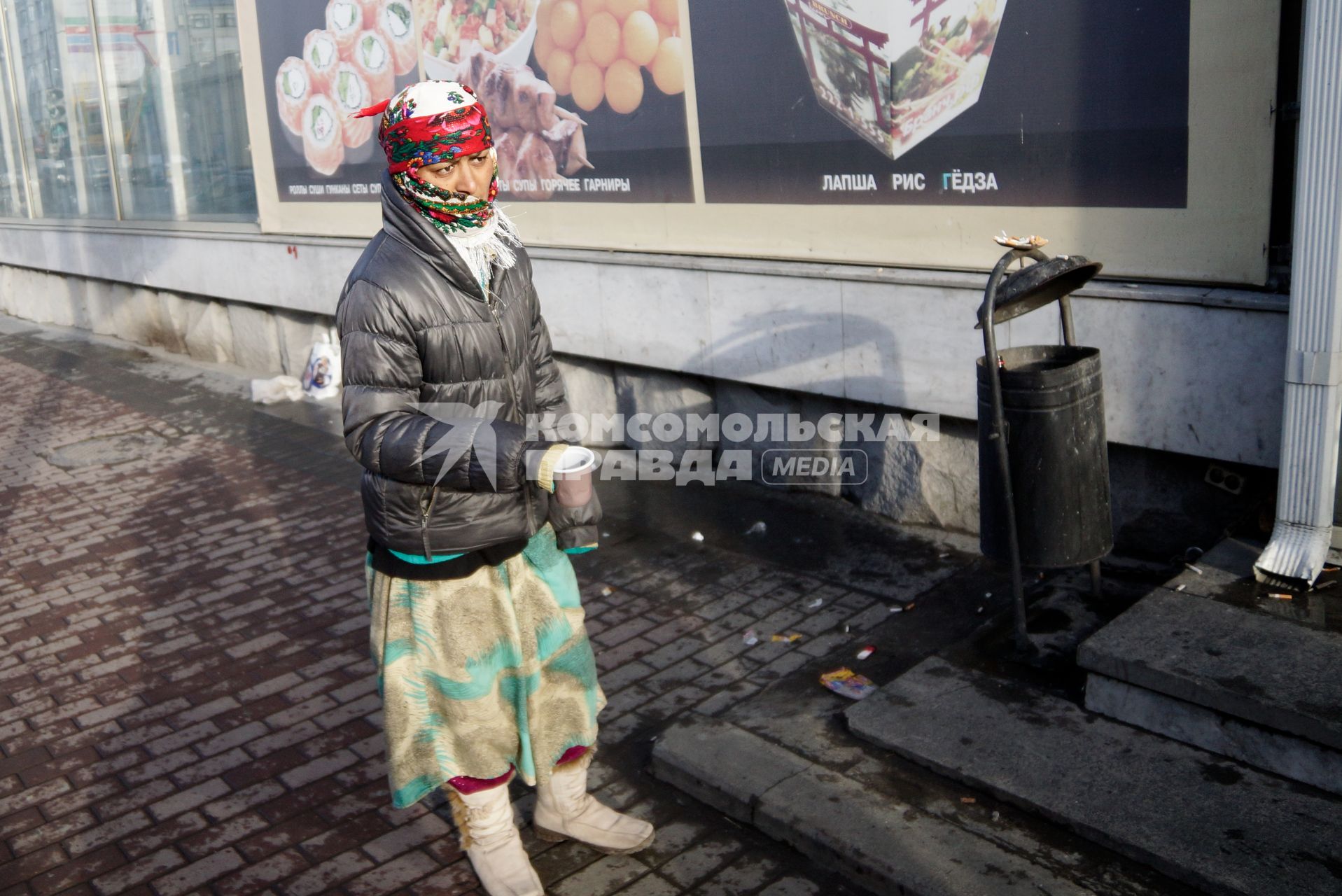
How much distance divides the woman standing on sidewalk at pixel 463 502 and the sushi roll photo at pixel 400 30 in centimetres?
583

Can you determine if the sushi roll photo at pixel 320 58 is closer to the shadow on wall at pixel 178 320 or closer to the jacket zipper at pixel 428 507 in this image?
the shadow on wall at pixel 178 320

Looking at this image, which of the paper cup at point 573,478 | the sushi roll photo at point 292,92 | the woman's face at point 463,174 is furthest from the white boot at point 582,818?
the sushi roll photo at point 292,92

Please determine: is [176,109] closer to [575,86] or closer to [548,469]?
[575,86]

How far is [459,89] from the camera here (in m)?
3.14

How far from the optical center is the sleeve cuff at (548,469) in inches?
118

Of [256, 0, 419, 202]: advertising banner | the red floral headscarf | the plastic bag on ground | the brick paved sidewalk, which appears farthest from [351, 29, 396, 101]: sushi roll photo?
the red floral headscarf

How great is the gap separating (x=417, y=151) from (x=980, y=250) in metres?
3.17

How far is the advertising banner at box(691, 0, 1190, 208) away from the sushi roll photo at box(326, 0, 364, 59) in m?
3.72

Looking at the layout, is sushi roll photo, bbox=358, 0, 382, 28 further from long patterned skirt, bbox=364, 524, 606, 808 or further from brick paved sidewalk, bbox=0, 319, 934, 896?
long patterned skirt, bbox=364, 524, 606, 808

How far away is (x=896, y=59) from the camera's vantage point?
227 inches

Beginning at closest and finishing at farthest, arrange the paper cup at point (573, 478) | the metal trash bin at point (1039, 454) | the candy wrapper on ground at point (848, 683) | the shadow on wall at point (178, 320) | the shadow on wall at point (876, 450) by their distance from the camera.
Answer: the paper cup at point (573, 478) < the metal trash bin at point (1039, 454) < the candy wrapper on ground at point (848, 683) < the shadow on wall at point (876, 450) < the shadow on wall at point (178, 320)

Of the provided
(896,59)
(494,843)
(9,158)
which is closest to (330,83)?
(896,59)

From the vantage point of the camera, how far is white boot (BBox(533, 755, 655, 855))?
3672 mm

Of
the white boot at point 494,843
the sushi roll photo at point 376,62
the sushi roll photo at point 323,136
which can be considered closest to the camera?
the white boot at point 494,843
